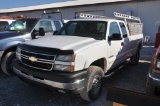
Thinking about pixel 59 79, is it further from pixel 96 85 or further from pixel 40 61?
pixel 96 85

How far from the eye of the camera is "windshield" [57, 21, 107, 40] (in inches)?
174

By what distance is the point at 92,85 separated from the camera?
370cm

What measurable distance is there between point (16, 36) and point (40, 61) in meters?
2.44

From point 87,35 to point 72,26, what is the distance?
0.77 meters

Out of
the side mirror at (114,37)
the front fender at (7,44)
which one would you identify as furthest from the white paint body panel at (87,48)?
the front fender at (7,44)

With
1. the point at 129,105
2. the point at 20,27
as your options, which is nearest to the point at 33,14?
the point at 20,27

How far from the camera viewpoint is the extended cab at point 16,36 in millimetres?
5129

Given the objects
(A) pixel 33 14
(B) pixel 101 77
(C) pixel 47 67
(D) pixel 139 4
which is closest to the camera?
(C) pixel 47 67

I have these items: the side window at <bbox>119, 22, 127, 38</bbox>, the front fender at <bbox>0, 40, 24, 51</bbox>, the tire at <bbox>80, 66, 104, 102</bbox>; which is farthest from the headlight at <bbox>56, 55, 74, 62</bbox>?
the side window at <bbox>119, 22, 127, 38</bbox>

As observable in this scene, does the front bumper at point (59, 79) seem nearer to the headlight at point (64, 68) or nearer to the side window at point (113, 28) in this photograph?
the headlight at point (64, 68)

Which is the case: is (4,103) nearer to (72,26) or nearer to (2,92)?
(2,92)

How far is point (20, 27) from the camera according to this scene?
251 inches

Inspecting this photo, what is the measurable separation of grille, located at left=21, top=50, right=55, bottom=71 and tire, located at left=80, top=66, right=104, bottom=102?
0.77 m

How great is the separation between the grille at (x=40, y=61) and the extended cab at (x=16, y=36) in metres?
1.65
